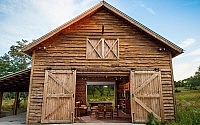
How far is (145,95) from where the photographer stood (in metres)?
10.0

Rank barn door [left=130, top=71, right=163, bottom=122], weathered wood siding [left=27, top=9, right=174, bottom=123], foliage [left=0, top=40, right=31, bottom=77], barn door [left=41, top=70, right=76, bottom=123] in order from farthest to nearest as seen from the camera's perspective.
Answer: foliage [left=0, top=40, right=31, bottom=77] → weathered wood siding [left=27, top=9, right=174, bottom=123] → barn door [left=130, top=71, right=163, bottom=122] → barn door [left=41, top=70, right=76, bottom=123]

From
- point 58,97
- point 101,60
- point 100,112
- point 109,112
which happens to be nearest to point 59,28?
point 101,60

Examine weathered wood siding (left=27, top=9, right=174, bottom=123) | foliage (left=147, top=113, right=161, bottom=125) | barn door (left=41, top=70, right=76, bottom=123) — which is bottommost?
foliage (left=147, top=113, right=161, bottom=125)

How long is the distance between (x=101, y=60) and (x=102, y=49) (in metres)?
0.63

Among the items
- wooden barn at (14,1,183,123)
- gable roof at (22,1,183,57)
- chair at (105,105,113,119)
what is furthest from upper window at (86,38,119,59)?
chair at (105,105,113,119)

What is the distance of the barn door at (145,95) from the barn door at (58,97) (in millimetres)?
3250

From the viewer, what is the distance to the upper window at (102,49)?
10.4 m

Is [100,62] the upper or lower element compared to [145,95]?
upper

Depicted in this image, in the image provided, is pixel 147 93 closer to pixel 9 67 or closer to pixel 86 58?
pixel 86 58

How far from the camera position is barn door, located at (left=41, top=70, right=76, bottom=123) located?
9547 mm

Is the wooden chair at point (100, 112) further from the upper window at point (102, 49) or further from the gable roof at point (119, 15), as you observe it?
the gable roof at point (119, 15)

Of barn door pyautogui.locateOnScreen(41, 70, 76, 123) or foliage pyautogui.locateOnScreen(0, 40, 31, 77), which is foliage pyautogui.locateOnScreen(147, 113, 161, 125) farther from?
foliage pyautogui.locateOnScreen(0, 40, 31, 77)

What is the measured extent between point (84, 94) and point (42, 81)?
647 cm

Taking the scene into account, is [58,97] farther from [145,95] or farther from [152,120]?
[152,120]
